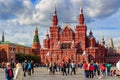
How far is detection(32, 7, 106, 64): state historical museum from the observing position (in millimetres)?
100812

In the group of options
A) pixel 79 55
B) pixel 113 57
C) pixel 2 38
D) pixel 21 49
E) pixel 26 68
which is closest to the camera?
pixel 26 68

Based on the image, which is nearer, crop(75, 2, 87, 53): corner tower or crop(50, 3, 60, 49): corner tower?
crop(75, 2, 87, 53): corner tower

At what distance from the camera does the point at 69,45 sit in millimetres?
104000

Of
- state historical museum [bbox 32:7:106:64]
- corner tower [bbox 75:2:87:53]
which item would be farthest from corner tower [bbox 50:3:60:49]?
corner tower [bbox 75:2:87:53]

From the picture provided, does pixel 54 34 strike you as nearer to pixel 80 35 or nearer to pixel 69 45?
pixel 69 45

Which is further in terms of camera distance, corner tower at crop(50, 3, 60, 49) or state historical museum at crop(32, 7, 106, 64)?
corner tower at crop(50, 3, 60, 49)

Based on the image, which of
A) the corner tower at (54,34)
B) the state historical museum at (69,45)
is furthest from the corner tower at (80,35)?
the corner tower at (54,34)

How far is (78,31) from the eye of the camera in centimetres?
10294

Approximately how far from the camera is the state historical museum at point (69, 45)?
100812mm

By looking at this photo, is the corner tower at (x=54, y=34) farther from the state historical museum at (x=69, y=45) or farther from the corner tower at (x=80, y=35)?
the corner tower at (x=80, y=35)

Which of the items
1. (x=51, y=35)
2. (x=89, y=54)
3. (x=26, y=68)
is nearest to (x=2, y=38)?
(x=51, y=35)

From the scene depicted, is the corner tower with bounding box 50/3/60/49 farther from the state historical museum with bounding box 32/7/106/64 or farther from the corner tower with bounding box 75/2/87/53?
the corner tower with bounding box 75/2/87/53

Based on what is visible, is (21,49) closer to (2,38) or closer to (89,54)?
(2,38)

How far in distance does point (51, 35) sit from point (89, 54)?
14100 millimetres
